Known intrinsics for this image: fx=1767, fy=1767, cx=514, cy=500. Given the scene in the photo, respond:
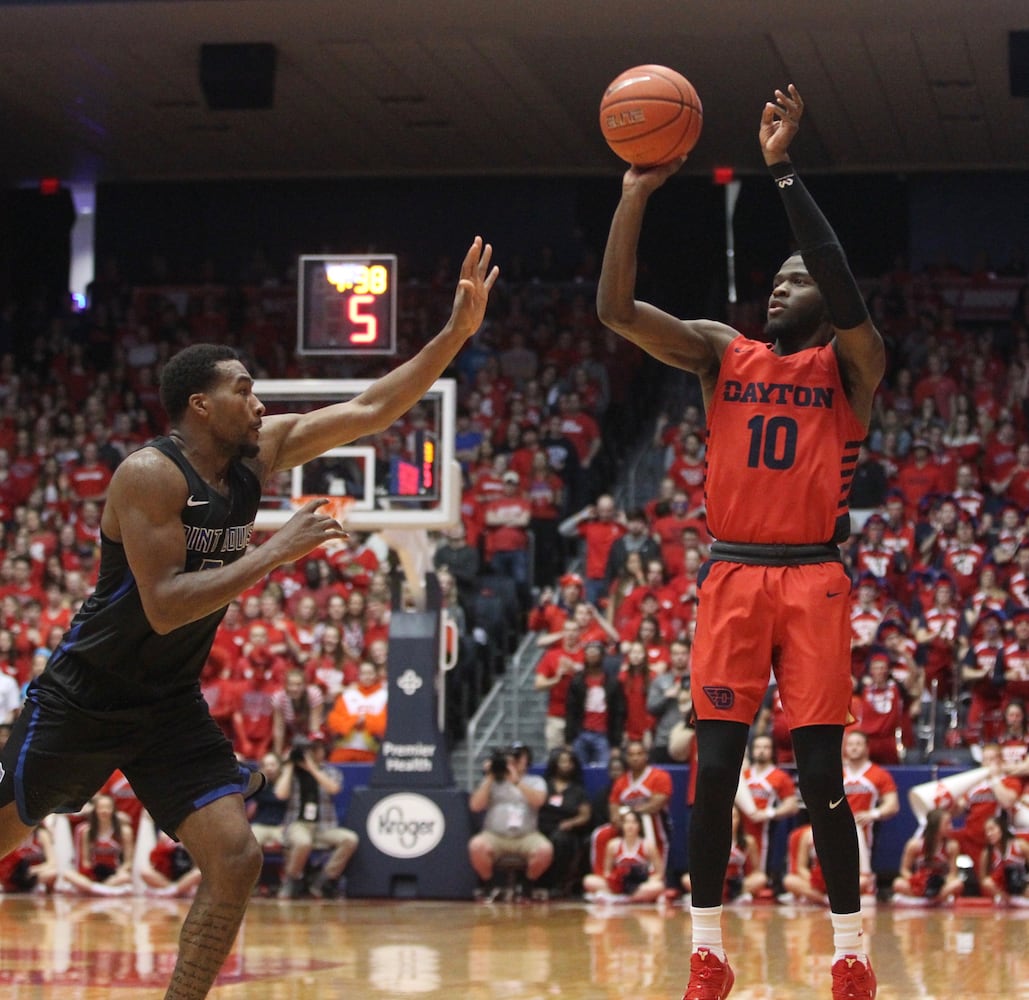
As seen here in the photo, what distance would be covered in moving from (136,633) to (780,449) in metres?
2.05

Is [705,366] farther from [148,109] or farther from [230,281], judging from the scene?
[230,281]

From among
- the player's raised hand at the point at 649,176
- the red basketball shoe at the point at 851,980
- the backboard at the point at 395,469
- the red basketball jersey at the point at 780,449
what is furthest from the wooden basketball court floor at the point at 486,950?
the player's raised hand at the point at 649,176

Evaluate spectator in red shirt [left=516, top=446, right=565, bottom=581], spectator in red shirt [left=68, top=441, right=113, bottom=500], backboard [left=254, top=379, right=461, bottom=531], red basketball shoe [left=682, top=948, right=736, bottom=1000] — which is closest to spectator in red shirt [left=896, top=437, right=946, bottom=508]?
spectator in red shirt [left=516, top=446, right=565, bottom=581]

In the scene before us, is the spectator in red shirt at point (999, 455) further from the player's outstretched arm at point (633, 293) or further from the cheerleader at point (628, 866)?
the player's outstretched arm at point (633, 293)

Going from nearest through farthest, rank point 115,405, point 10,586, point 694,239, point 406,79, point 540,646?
1. point 540,646
2. point 10,586
3. point 406,79
4. point 115,405
5. point 694,239

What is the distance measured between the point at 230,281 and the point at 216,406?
67.6 ft

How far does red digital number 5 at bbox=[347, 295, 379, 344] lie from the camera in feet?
40.1

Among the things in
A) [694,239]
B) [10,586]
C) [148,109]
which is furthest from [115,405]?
[694,239]

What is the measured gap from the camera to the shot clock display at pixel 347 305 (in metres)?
12.2

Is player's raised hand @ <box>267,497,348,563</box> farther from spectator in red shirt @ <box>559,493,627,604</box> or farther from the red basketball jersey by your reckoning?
spectator in red shirt @ <box>559,493,627,604</box>

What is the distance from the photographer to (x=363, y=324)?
12.2 m

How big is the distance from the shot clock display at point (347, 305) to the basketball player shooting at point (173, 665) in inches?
265

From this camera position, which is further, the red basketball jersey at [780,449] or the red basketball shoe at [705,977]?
the red basketball jersey at [780,449]

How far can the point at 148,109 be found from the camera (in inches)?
837
